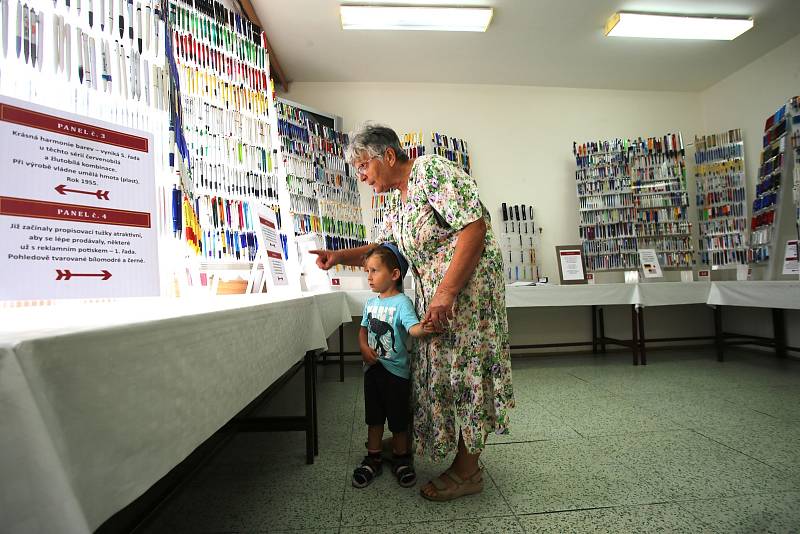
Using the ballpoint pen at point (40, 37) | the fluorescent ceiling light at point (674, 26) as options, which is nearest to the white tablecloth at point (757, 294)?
the fluorescent ceiling light at point (674, 26)

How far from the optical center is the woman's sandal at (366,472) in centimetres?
162

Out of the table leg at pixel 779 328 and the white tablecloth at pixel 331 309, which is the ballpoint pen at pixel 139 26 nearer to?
the white tablecloth at pixel 331 309

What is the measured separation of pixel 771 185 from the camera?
3842 millimetres

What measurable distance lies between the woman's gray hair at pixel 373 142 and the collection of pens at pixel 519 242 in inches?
135

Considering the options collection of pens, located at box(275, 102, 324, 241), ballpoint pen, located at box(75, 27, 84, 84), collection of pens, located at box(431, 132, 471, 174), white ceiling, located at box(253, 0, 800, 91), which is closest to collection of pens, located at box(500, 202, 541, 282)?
collection of pens, located at box(431, 132, 471, 174)

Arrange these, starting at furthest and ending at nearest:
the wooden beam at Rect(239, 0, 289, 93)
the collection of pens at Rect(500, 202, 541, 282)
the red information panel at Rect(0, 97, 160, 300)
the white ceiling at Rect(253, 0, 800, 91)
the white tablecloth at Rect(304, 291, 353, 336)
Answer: the collection of pens at Rect(500, 202, 541, 282)
the white ceiling at Rect(253, 0, 800, 91)
the wooden beam at Rect(239, 0, 289, 93)
the white tablecloth at Rect(304, 291, 353, 336)
the red information panel at Rect(0, 97, 160, 300)

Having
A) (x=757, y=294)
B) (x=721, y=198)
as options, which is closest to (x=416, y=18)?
(x=757, y=294)

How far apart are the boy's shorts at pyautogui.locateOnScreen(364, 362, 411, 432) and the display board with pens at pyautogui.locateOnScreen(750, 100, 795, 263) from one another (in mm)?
3897

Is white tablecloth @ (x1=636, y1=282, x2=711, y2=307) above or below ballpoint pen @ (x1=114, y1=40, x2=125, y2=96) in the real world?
below

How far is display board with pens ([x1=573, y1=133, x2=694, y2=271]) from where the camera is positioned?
463 centimetres

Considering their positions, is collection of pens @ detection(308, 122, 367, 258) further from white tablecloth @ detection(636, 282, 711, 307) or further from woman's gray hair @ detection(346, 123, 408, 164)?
white tablecloth @ detection(636, 282, 711, 307)

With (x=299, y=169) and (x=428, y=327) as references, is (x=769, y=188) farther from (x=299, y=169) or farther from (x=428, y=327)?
(x=299, y=169)

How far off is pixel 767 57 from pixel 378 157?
17.6 feet

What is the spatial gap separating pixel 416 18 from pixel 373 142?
2.69 meters
